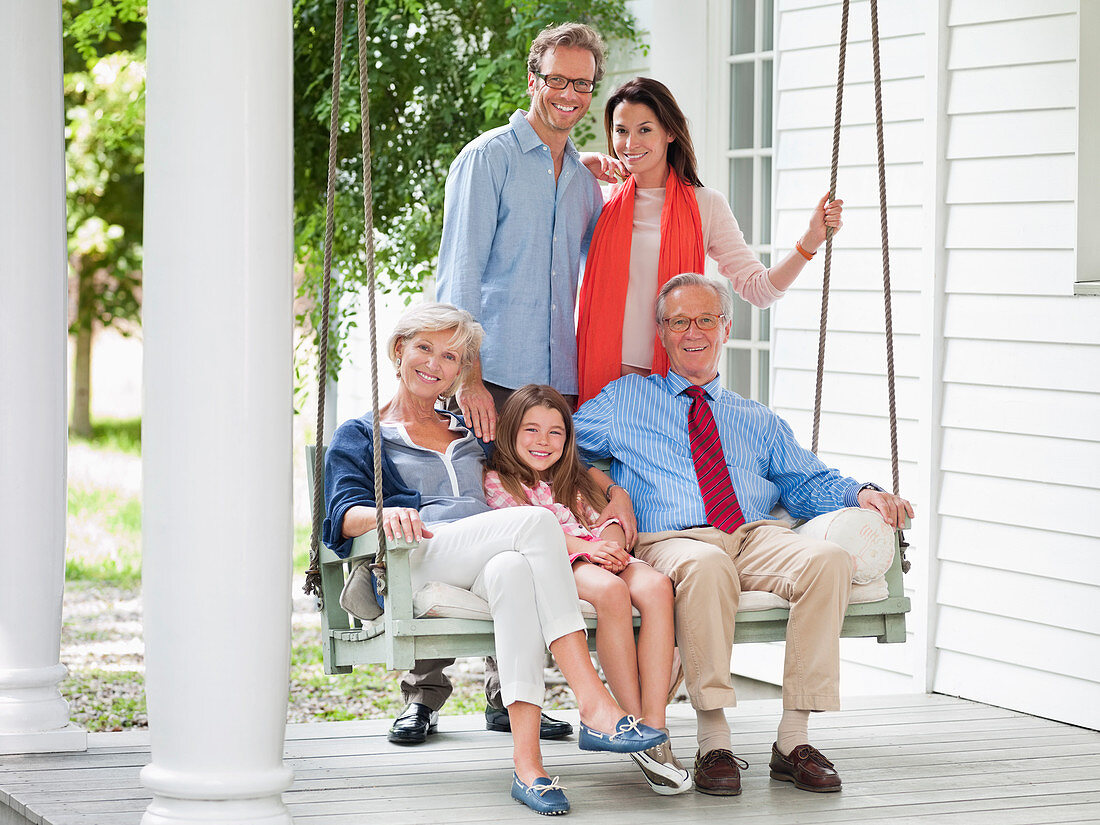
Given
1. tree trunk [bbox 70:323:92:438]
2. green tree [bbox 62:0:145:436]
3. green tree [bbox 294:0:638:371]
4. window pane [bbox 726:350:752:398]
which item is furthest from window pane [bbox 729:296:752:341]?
tree trunk [bbox 70:323:92:438]

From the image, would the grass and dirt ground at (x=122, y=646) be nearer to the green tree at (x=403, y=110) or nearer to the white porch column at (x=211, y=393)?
the white porch column at (x=211, y=393)

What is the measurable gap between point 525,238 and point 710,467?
2.50 feet

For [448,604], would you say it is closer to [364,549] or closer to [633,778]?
[364,549]

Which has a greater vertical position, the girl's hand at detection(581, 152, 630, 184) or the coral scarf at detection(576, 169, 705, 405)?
the girl's hand at detection(581, 152, 630, 184)

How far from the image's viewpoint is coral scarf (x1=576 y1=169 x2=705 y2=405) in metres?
3.85

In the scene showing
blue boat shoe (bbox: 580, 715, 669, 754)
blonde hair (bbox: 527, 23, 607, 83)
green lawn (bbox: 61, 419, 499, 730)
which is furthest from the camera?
green lawn (bbox: 61, 419, 499, 730)

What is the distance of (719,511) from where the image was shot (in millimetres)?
3670

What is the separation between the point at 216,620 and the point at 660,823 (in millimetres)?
1092

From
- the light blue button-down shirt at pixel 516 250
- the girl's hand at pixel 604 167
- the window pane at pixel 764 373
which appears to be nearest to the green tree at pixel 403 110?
the window pane at pixel 764 373

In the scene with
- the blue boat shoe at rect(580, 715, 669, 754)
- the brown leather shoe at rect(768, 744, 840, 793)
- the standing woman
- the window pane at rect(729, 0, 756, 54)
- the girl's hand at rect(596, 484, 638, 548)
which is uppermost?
the window pane at rect(729, 0, 756, 54)

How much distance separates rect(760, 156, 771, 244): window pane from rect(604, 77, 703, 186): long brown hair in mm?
1793

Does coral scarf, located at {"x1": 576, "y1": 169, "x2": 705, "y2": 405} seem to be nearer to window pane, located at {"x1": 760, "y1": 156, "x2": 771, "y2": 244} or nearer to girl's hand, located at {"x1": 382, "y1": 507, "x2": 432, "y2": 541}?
girl's hand, located at {"x1": 382, "y1": 507, "x2": 432, "y2": 541}

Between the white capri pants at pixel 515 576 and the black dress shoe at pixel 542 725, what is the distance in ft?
2.77

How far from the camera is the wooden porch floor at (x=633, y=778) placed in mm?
3246
